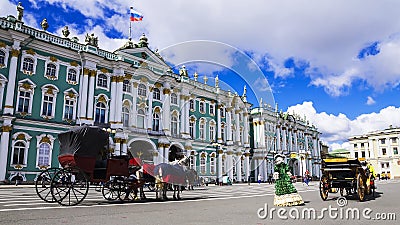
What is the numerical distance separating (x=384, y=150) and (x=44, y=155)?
10016 centimetres

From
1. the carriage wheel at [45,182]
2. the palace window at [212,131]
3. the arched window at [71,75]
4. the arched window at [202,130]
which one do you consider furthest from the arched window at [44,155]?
the palace window at [212,131]

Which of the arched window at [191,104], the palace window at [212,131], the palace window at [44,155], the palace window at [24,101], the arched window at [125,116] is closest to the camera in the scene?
the palace window at [24,101]

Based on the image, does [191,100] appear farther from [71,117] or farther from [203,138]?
[71,117]

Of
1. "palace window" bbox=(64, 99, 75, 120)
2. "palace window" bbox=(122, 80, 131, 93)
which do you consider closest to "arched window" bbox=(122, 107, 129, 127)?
"palace window" bbox=(122, 80, 131, 93)

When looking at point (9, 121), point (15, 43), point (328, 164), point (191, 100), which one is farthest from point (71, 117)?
point (328, 164)

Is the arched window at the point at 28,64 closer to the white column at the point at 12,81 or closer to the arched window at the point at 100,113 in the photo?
the white column at the point at 12,81

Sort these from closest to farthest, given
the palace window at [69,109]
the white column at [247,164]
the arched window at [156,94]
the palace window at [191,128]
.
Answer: the palace window at [69,109] < the arched window at [156,94] < the palace window at [191,128] < the white column at [247,164]

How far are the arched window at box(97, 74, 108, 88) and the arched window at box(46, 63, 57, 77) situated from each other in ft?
14.7

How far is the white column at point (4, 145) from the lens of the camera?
85.0 ft

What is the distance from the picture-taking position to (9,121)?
26641 mm

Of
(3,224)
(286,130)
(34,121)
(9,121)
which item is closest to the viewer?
(3,224)

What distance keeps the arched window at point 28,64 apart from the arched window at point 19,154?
6.44 metres

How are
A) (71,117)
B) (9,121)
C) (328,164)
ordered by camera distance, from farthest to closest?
(71,117)
(9,121)
(328,164)

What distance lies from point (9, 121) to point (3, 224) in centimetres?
2266
